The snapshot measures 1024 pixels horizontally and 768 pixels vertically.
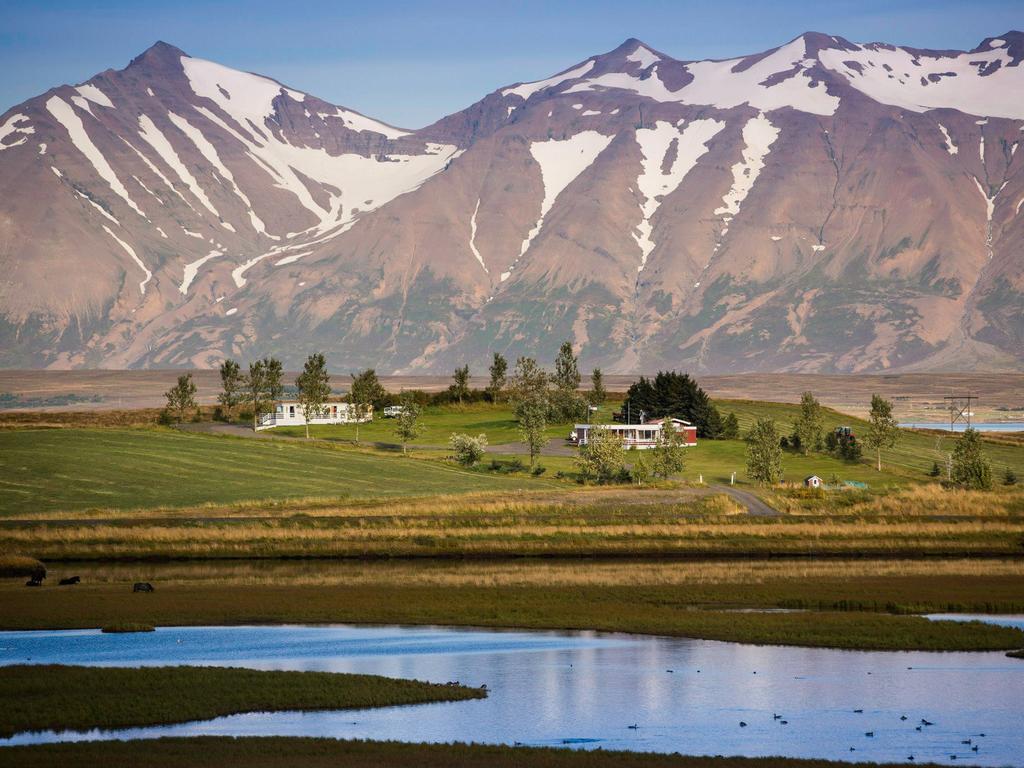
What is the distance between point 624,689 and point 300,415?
5311 inches

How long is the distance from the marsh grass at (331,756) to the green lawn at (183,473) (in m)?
52.4

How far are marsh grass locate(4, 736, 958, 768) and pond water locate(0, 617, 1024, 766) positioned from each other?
1.23 meters

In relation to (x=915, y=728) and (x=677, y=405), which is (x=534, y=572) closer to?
(x=915, y=728)

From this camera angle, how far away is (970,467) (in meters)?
109

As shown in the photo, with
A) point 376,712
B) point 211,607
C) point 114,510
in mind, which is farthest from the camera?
point 114,510

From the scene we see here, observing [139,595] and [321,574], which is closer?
[139,595]

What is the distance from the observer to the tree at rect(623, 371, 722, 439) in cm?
15125

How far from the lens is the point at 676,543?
242 feet

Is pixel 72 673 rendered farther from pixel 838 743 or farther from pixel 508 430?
pixel 508 430

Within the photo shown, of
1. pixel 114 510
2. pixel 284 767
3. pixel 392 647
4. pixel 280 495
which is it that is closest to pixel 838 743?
pixel 284 767

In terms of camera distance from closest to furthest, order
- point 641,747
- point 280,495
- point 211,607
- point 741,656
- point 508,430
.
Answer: point 641,747 < point 741,656 < point 211,607 < point 280,495 < point 508,430

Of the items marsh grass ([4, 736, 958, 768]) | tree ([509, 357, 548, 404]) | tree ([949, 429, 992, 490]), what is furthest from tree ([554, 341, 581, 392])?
marsh grass ([4, 736, 958, 768])

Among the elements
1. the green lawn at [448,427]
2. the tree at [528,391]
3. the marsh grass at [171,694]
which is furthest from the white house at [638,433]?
the marsh grass at [171,694]

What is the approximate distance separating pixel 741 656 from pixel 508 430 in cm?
11038
